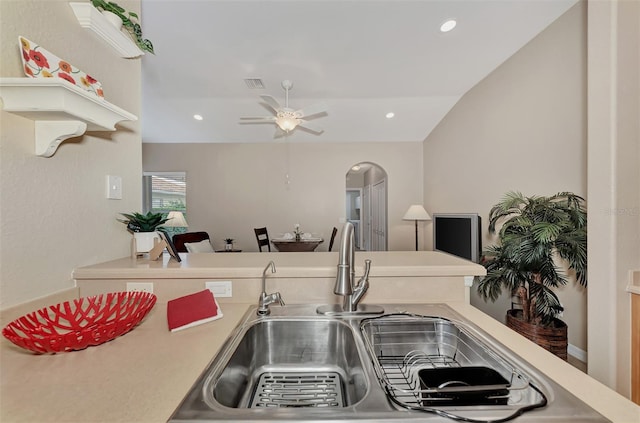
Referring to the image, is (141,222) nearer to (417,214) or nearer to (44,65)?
(44,65)

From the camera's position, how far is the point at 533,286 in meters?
2.16

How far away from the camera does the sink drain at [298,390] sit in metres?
0.81

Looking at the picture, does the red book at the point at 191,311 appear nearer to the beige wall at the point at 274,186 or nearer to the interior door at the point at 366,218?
the beige wall at the point at 274,186

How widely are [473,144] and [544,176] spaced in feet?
4.17

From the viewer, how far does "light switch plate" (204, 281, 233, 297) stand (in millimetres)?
1141

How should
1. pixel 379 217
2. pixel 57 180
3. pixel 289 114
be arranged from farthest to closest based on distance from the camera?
pixel 379 217 → pixel 289 114 → pixel 57 180

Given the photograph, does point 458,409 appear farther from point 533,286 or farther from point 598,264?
point 533,286

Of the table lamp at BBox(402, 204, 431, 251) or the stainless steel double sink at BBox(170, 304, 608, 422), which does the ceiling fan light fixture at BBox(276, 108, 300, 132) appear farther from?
the table lamp at BBox(402, 204, 431, 251)

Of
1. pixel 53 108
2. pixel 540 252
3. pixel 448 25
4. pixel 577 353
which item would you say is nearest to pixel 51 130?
pixel 53 108

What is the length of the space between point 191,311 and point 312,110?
291cm

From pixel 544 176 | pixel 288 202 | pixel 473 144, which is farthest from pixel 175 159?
pixel 544 176

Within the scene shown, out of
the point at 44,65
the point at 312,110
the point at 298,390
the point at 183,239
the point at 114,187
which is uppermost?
the point at 312,110

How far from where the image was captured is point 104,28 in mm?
1160

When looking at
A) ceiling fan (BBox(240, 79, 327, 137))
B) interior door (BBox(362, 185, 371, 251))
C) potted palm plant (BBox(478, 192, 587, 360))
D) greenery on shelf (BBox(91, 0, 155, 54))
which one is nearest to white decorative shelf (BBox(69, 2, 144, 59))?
greenery on shelf (BBox(91, 0, 155, 54))
